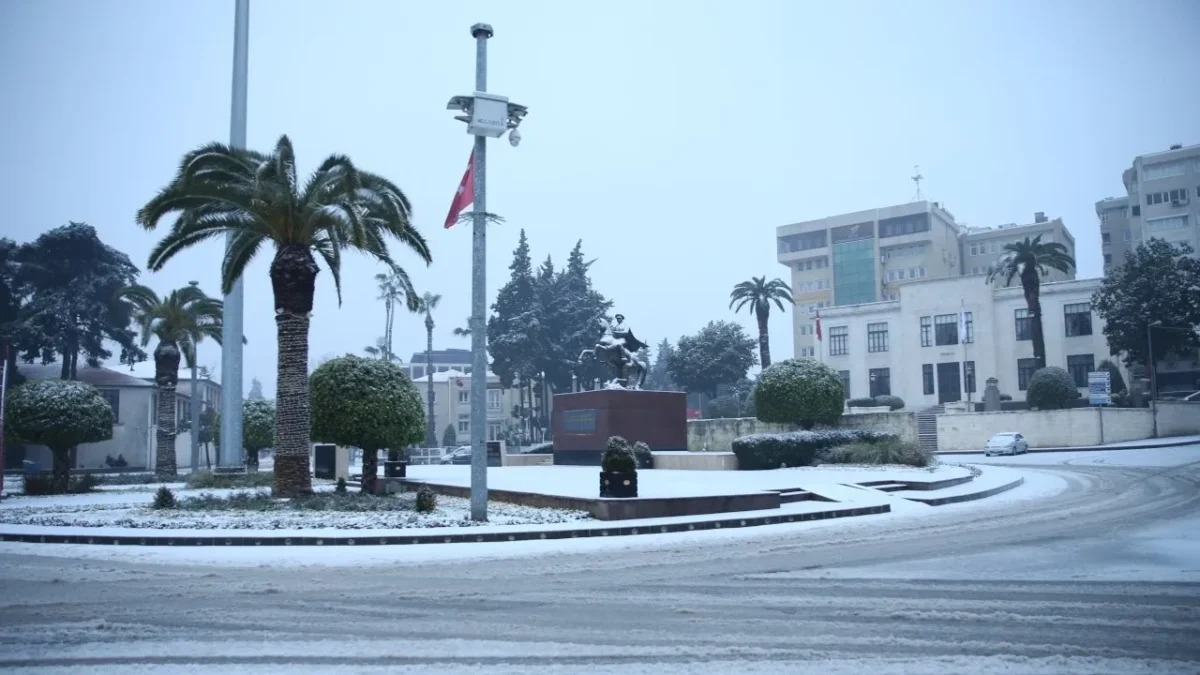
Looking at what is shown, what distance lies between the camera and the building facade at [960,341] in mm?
64938

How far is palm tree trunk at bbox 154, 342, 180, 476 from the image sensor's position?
36.5 m

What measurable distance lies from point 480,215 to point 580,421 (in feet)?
66.6

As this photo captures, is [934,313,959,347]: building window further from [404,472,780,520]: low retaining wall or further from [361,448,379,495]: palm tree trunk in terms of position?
[361,448,379,495]: palm tree trunk

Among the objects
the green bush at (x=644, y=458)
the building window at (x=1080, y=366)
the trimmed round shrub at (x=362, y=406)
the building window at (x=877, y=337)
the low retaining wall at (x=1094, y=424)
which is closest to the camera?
the trimmed round shrub at (x=362, y=406)

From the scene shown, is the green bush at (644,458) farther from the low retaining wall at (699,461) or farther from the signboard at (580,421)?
the signboard at (580,421)

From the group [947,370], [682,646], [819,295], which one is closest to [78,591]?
[682,646]

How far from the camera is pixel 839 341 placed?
246 feet

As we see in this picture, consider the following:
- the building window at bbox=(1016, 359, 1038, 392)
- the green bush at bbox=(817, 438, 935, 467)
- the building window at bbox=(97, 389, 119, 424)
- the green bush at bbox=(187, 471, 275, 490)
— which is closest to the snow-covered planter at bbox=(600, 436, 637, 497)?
the green bush at bbox=(187, 471, 275, 490)

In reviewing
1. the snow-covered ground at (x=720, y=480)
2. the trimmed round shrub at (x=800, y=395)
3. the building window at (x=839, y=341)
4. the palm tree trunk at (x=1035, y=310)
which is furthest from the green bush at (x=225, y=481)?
the building window at (x=839, y=341)

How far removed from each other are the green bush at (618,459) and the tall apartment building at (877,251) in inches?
3280

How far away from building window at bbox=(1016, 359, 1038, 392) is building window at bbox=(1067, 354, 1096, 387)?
7.76 feet

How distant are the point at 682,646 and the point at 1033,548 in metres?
7.91

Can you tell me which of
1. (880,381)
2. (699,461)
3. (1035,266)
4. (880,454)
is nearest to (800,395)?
(699,461)

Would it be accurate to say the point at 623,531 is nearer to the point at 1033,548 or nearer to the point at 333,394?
the point at 1033,548
